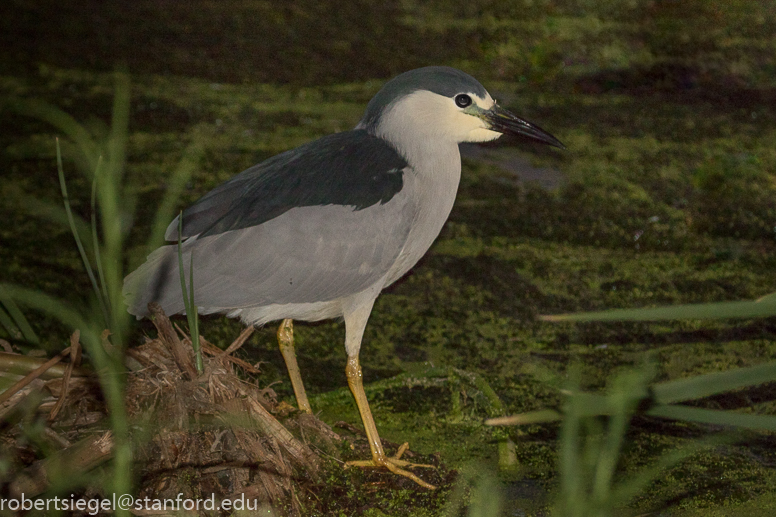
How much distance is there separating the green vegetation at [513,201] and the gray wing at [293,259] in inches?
9.8

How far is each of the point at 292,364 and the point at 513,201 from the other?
6.37ft

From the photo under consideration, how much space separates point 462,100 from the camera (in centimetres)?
264

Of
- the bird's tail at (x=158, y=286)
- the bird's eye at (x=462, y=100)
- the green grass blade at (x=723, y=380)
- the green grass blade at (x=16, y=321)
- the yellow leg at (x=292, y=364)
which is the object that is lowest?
the yellow leg at (x=292, y=364)

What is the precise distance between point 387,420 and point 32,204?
7.38 feet

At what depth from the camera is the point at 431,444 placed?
2.61m

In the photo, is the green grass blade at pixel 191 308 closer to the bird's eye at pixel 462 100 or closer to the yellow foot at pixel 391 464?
the yellow foot at pixel 391 464

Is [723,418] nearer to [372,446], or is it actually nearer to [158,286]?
[372,446]

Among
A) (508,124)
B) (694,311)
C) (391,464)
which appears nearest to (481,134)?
(508,124)

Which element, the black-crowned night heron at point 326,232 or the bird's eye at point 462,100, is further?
the bird's eye at point 462,100

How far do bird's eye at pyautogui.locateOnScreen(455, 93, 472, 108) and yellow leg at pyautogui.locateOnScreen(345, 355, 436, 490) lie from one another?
0.86 metres

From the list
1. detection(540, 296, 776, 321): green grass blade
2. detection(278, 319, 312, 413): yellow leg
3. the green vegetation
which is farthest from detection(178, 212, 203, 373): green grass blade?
detection(540, 296, 776, 321): green grass blade

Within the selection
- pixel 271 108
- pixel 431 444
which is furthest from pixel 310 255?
pixel 271 108

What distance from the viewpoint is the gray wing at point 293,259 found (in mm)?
2465

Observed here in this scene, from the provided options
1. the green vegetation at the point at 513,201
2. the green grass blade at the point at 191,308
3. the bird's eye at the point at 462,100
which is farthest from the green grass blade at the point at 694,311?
the bird's eye at the point at 462,100
